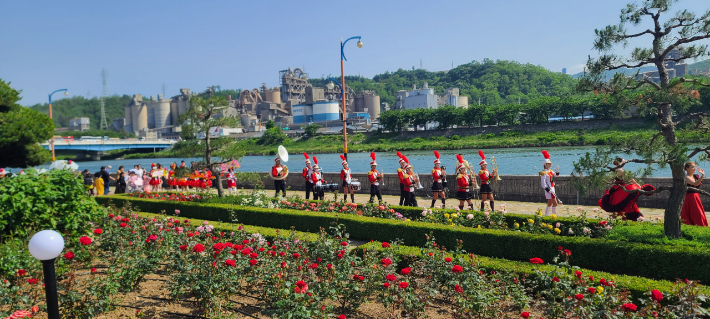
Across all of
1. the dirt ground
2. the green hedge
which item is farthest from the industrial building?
the green hedge

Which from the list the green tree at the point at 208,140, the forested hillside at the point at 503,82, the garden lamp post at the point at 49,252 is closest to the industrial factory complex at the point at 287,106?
the forested hillside at the point at 503,82

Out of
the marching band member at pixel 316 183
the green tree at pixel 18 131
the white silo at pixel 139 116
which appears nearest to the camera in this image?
the green tree at pixel 18 131

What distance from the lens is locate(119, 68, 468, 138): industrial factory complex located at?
123 meters

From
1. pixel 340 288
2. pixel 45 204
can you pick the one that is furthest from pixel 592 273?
pixel 45 204

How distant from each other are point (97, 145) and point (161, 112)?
85.2m

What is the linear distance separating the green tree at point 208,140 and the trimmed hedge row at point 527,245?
3383mm

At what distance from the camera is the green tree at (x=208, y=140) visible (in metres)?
14.3

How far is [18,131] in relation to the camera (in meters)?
12.4

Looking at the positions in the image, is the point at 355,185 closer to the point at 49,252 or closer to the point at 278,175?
the point at 278,175

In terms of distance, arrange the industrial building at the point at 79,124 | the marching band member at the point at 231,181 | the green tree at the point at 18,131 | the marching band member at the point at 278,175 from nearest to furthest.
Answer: the green tree at the point at 18,131 < the marching band member at the point at 278,175 < the marching band member at the point at 231,181 < the industrial building at the point at 79,124

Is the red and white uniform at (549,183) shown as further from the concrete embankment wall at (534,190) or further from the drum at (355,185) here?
the drum at (355,185)

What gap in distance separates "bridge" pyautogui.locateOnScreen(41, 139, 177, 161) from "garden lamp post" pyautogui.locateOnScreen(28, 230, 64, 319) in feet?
223

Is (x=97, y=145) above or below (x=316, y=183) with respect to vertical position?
above

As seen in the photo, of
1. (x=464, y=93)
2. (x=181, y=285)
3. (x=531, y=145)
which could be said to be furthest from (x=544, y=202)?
(x=464, y=93)
